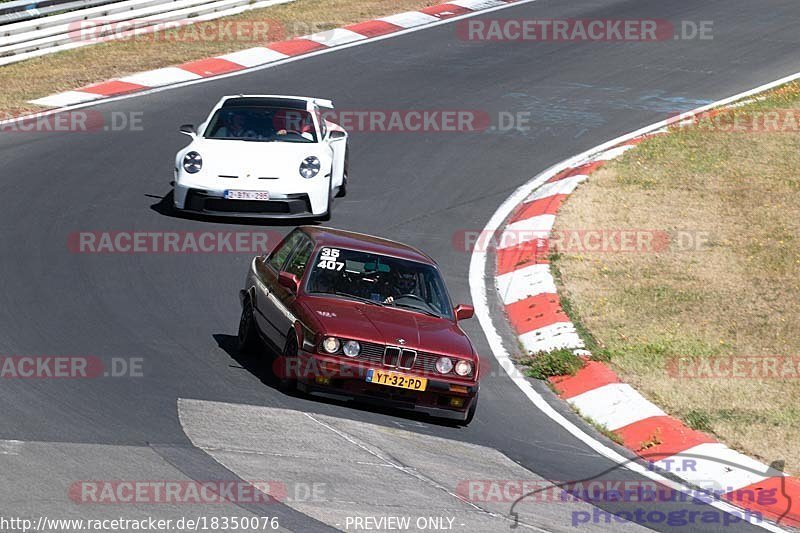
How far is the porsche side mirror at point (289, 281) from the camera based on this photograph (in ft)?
35.0

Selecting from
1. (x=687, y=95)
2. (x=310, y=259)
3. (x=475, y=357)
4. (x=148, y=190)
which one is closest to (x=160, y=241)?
(x=148, y=190)

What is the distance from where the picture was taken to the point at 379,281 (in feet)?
36.2

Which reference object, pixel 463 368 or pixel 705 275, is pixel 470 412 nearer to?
pixel 463 368

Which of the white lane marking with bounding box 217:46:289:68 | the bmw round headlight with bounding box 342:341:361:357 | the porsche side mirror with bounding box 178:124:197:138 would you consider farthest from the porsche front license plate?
the white lane marking with bounding box 217:46:289:68

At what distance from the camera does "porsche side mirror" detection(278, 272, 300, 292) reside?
10.7 metres

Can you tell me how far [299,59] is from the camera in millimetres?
22844

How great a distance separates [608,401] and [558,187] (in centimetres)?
639

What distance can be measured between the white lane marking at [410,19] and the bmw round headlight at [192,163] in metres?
11.0

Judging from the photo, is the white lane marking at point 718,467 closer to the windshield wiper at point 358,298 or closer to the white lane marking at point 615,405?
the white lane marking at point 615,405

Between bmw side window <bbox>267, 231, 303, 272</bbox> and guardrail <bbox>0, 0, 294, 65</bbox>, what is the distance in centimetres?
1167

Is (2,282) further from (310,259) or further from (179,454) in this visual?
(179,454)

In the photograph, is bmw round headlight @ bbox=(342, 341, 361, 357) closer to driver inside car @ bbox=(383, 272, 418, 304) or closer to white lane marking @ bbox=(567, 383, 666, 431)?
driver inside car @ bbox=(383, 272, 418, 304)

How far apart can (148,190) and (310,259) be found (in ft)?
19.0

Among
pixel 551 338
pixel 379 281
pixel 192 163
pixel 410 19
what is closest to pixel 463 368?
pixel 379 281
